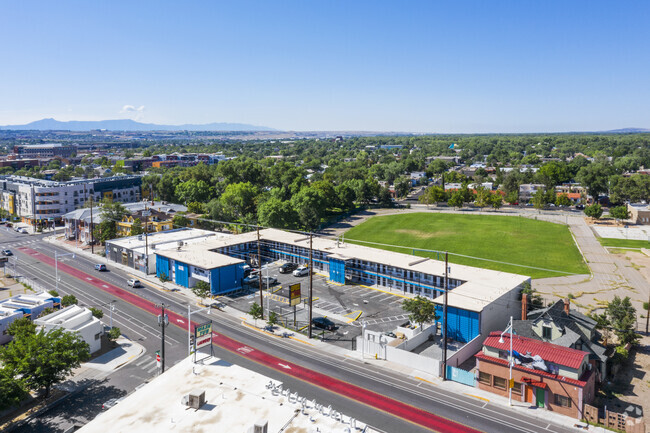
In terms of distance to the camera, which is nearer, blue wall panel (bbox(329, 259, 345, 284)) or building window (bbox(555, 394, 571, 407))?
building window (bbox(555, 394, 571, 407))

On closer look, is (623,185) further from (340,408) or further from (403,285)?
(340,408)

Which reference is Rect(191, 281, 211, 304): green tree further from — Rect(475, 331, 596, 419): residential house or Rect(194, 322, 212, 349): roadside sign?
Rect(475, 331, 596, 419): residential house

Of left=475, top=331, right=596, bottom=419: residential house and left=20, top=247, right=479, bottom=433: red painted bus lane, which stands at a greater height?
left=475, top=331, right=596, bottom=419: residential house

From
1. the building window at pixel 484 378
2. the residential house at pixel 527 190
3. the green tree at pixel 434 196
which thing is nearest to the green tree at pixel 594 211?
the residential house at pixel 527 190

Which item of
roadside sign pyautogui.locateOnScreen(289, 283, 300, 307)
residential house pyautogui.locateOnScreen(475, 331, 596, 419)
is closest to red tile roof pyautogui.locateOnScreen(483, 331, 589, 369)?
residential house pyautogui.locateOnScreen(475, 331, 596, 419)

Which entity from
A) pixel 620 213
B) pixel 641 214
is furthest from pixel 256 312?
pixel 641 214

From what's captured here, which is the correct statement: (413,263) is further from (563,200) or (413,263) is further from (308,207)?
(563,200)

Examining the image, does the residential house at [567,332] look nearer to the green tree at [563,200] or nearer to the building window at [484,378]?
the building window at [484,378]
